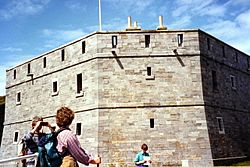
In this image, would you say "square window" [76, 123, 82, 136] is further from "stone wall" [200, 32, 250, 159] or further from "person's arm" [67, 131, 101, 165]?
"person's arm" [67, 131, 101, 165]

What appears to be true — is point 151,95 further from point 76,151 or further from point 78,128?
point 76,151

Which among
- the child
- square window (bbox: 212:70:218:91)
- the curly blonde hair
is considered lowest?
the child

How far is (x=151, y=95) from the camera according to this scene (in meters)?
17.7

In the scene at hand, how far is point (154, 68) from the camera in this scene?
18.0 meters

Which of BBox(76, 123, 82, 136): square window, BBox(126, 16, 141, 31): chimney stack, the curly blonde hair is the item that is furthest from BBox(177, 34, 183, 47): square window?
the curly blonde hair

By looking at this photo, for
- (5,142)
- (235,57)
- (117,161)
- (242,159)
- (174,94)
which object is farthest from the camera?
(5,142)

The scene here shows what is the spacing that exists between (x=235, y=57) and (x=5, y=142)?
1766 cm

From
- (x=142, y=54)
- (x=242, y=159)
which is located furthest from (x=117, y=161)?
(x=242, y=159)

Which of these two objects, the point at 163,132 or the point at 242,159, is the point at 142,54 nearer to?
the point at 163,132

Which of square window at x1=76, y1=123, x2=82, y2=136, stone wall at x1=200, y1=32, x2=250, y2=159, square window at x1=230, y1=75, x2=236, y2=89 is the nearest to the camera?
stone wall at x1=200, y1=32, x2=250, y2=159

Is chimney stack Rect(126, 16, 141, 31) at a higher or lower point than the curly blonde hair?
higher

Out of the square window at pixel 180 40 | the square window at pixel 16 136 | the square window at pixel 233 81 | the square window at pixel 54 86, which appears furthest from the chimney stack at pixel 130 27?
the square window at pixel 16 136

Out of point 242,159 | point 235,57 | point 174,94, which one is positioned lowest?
point 242,159

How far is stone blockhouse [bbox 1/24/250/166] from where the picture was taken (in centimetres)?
1705
